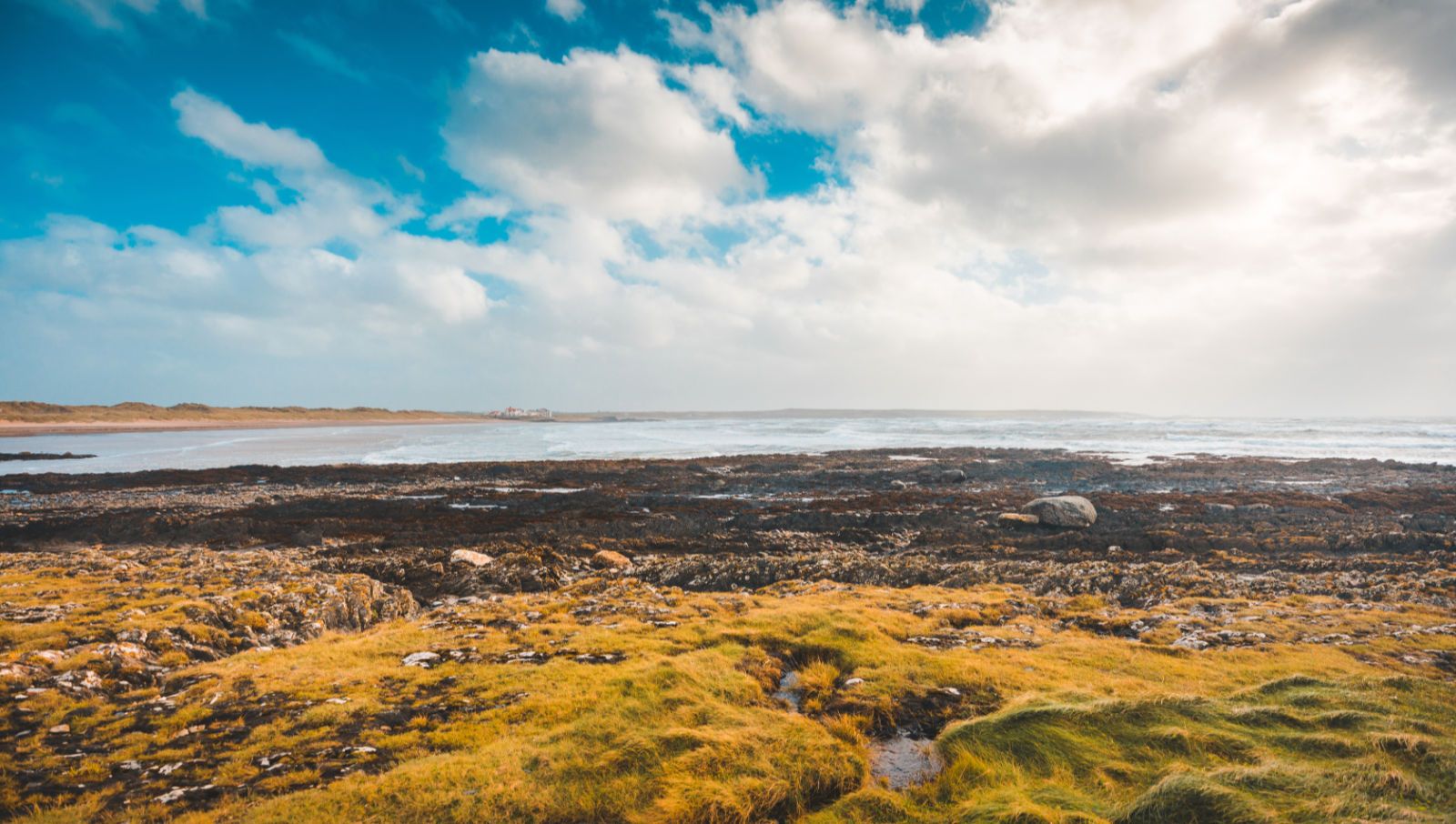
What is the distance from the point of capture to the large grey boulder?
22.3 meters

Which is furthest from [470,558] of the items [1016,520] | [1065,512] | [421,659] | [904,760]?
[1065,512]

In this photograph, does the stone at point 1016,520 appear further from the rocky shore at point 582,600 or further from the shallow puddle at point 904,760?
the shallow puddle at point 904,760

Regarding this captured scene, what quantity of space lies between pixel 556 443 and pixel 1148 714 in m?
72.3

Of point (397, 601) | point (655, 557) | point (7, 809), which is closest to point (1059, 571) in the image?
point (655, 557)

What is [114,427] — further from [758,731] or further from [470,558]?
[758,731]

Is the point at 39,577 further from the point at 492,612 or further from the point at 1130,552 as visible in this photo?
the point at 1130,552

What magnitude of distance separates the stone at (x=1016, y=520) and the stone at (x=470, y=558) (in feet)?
64.7

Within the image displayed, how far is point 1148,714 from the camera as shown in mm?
6258

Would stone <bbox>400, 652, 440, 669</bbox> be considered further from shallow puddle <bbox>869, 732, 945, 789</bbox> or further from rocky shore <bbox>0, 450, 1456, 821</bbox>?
shallow puddle <bbox>869, 732, 945, 789</bbox>

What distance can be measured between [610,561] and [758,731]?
11970mm

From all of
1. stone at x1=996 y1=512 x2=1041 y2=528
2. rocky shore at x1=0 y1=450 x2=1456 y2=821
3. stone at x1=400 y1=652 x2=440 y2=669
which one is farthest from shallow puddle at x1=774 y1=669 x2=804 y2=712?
stone at x1=996 y1=512 x2=1041 y2=528

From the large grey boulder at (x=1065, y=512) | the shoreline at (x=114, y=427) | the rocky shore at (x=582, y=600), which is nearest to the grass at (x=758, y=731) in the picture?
the rocky shore at (x=582, y=600)

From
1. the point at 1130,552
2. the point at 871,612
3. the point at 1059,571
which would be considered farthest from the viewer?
the point at 1130,552

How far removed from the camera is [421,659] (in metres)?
9.31
